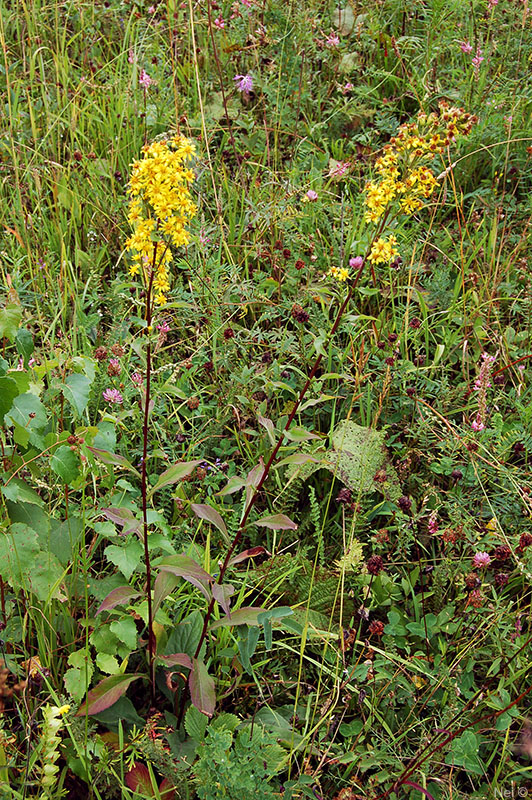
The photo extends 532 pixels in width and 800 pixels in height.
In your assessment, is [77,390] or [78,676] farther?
[77,390]

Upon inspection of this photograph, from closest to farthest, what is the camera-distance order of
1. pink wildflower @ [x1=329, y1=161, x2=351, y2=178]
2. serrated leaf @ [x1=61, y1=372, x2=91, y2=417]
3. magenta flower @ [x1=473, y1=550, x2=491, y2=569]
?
serrated leaf @ [x1=61, y1=372, x2=91, y2=417]
magenta flower @ [x1=473, y1=550, x2=491, y2=569]
pink wildflower @ [x1=329, y1=161, x2=351, y2=178]

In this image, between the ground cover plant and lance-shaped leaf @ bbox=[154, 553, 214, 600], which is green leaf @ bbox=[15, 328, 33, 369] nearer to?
the ground cover plant

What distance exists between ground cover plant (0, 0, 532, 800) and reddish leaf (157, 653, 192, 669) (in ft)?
0.08

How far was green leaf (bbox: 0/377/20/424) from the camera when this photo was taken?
1.29 metres

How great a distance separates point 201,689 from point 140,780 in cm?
22

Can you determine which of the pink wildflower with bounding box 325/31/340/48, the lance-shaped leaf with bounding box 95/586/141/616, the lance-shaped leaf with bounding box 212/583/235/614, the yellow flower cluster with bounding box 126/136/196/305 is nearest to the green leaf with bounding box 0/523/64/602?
the lance-shaped leaf with bounding box 95/586/141/616

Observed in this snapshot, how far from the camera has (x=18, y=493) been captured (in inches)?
55.4

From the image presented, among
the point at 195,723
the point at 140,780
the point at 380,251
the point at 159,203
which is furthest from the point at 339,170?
the point at 140,780

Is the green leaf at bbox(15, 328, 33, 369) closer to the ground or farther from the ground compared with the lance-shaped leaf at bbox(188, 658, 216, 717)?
farther from the ground

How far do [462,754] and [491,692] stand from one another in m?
0.16

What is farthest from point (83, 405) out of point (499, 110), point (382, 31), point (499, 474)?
point (382, 31)

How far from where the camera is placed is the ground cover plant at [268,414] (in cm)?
137

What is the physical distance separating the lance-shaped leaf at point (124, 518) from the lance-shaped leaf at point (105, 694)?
0.31 m

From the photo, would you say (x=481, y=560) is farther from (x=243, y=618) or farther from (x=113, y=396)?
(x=113, y=396)
